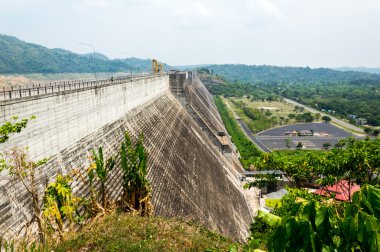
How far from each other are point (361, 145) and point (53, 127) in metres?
12.5

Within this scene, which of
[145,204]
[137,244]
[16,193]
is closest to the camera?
[137,244]

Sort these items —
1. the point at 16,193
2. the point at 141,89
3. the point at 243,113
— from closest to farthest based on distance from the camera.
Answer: the point at 16,193
the point at 141,89
the point at 243,113

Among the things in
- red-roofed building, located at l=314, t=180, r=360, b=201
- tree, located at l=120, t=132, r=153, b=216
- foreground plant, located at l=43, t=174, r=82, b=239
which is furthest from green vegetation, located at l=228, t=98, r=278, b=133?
foreground plant, located at l=43, t=174, r=82, b=239

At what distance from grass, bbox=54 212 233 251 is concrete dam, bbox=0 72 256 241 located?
1.74 meters

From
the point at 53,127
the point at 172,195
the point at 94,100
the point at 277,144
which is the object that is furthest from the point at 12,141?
the point at 277,144

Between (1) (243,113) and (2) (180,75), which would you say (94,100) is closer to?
(2) (180,75)

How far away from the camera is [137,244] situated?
8.30 m

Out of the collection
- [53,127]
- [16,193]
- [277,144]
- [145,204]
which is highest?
[53,127]

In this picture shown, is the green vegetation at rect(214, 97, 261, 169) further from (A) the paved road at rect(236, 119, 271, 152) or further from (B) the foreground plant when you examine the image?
(B) the foreground plant

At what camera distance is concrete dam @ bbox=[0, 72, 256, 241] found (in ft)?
34.2

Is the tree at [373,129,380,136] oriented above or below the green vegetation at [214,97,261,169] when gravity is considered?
below

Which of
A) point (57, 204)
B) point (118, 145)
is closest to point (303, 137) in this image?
point (118, 145)

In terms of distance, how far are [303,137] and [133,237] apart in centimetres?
7584

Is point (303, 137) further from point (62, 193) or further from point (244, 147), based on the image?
point (62, 193)
